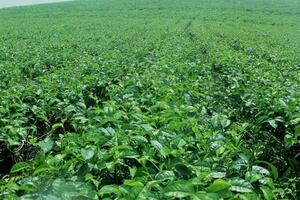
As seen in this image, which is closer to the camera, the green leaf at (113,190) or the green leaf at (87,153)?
the green leaf at (113,190)

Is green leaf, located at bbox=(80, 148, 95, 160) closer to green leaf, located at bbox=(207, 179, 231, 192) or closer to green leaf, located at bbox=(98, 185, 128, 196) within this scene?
green leaf, located at bbox=(98, 185, 128, 196)

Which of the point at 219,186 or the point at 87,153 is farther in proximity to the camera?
the point at 87,153

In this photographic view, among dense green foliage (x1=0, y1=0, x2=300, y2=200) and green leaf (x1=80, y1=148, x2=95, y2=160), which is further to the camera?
green leaf (x1=80, y1=148, x2=95, y2=160)

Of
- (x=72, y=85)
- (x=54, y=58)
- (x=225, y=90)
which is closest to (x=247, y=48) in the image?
(x=54, y=58)

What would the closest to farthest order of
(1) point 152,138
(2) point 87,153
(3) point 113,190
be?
(3) point 113,190 < (2) point 87,153 < (1) point 152,138

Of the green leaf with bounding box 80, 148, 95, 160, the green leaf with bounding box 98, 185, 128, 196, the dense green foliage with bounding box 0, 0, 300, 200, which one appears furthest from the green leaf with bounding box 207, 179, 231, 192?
the green leaf with bounding box 80, 148, 95, 160

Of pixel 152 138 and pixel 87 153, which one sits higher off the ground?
pixel 87 153

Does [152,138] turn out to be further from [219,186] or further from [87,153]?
[219,186]

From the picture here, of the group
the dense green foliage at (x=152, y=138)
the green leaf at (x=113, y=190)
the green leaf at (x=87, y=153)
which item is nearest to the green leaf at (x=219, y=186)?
the dense green foliage at (x=152, y=138)

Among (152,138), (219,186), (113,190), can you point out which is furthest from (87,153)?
(219,186)

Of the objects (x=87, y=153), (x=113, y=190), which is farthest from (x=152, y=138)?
(x=113, y=190)

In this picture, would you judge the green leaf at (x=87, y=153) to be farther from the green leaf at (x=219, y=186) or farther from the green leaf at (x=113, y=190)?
the green leaf at (x=219, y=186)

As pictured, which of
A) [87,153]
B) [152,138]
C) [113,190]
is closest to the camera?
[113,190]

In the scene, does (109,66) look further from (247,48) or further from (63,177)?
(247,48)
